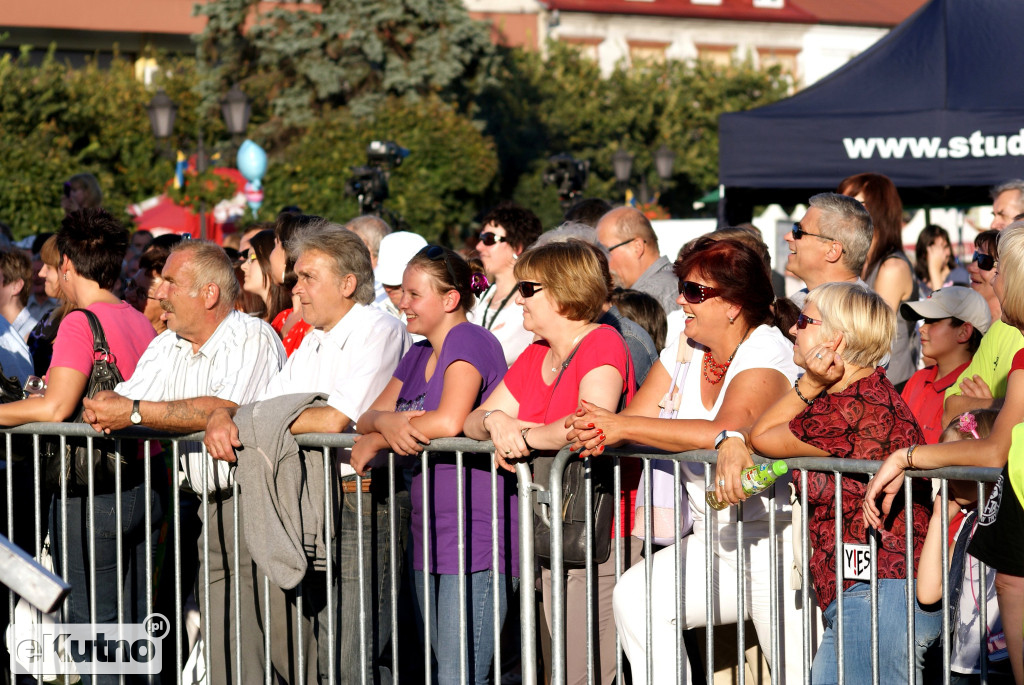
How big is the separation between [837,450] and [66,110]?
99.6 feet

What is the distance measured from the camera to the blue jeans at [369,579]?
4.50 metres

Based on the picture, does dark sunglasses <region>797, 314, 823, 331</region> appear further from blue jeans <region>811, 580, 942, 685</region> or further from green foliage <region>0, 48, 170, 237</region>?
green foliage <region>0, 48, 170, 237</region>

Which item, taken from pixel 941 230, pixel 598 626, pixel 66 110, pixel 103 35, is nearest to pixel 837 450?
pixel 598 626

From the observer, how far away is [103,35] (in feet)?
140

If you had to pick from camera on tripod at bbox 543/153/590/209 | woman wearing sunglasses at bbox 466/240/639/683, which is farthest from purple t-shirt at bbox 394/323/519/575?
camera on tripod at bbox 543/153/590/209

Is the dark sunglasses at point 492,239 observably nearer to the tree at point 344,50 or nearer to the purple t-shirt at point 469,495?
the purple t-shirt at point 469,495

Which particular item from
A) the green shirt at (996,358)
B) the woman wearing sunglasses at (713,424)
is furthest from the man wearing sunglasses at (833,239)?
the woman wearing sunglasses at (713,424)

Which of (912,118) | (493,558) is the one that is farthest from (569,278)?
(912,118)

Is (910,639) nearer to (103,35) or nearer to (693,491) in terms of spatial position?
(693,491)

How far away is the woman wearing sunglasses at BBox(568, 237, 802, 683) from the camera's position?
3750 mm

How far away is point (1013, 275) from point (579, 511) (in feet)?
4.90

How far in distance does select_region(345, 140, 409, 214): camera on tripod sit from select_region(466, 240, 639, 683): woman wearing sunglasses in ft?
21.2

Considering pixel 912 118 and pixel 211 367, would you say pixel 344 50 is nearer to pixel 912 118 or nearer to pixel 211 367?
pixel 912 118

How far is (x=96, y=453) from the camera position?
191 inches
